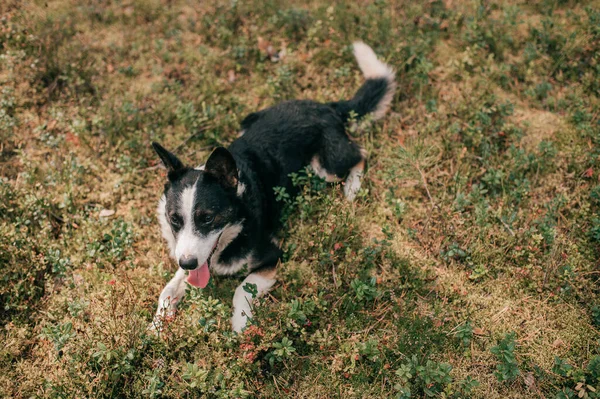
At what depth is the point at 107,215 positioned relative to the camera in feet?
13.7

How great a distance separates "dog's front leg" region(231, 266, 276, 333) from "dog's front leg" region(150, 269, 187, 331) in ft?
1.47

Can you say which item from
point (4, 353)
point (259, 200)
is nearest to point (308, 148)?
point (259, 200)

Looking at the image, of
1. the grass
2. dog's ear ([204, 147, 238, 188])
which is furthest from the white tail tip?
dog's ear ([204, 147, 238, 188])

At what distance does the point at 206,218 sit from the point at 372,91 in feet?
7.88

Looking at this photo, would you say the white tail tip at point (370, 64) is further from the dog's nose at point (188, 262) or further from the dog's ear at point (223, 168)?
the dog's nose at point (188, 262)

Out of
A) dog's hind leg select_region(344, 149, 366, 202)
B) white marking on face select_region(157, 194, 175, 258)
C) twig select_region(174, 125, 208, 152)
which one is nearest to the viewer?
white marking on face select_region(157, 194, 175, 258)

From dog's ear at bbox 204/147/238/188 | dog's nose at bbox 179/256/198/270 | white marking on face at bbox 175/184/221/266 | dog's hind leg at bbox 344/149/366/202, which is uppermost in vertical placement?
dog's ear at bbox 204/147/238/188

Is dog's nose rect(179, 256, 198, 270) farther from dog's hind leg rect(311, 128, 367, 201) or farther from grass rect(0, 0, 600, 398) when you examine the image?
dog's hind leg rect(311, 128, 367, 201)

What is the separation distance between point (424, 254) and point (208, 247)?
6.32 feet

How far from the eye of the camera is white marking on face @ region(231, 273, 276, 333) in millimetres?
3402

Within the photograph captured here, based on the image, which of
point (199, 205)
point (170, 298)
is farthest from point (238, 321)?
point (199, 205)

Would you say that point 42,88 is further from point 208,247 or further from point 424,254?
point 424,254

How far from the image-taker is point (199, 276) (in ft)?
11.1

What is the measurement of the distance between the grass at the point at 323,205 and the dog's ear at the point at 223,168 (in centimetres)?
62
